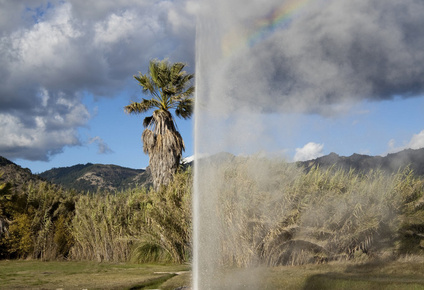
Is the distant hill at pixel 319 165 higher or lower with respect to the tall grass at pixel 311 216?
higher

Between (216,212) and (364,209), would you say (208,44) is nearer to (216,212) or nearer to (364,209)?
(216,212)

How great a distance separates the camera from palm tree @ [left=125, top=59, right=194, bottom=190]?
20828 mm

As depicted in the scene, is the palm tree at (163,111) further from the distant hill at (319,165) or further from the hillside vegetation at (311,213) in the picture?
the hillside vegetation at (311,213)

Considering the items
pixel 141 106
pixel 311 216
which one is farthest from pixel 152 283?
pixel 141 106

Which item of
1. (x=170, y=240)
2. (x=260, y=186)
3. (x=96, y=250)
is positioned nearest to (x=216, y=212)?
(x=260, y=186)

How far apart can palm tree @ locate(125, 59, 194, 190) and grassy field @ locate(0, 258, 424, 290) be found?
934 cm

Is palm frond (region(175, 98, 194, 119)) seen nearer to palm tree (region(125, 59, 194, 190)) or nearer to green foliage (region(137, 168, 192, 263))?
palm tree (region(125, 59, 194, 190))

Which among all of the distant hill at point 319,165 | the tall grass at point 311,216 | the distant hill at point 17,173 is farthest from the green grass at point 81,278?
the distant hill at point 17,173

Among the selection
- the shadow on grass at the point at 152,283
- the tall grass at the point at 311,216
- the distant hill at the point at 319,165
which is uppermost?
the distant hill at the point at 319,165

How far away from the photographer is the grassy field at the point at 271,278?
293 inches

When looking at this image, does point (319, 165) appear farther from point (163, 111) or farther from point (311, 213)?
point (163, 111)

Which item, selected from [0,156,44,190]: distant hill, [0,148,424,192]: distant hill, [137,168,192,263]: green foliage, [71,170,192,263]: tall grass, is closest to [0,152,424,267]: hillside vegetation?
[0,148,424,192]: distant hill

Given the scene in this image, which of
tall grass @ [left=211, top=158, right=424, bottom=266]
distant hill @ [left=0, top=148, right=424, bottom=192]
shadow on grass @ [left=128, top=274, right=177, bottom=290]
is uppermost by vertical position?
distant hill @ [left=0, top=148, right=424, bottom=192]

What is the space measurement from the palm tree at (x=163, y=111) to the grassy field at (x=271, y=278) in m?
9.34
